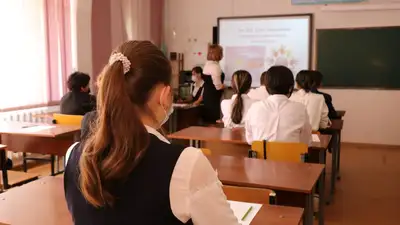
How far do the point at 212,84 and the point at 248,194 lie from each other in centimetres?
469

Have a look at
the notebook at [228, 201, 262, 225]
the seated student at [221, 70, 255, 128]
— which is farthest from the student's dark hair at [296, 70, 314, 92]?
the notebook at [228, 201, 262, 225]

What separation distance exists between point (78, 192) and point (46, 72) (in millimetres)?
4757

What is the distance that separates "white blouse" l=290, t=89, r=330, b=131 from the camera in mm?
4156

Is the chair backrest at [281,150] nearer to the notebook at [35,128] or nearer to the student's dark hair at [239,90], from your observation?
the student's dark hair at [239,90]

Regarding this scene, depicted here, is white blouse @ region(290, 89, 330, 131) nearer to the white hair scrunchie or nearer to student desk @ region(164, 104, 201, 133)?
student desk @ region(164, 104, 201, 133)

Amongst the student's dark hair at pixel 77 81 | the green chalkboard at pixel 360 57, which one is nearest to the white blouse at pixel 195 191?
the student's dark hair at pixel 77 81

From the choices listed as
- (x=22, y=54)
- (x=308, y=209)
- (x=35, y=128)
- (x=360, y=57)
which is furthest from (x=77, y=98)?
(x=360, y=57)

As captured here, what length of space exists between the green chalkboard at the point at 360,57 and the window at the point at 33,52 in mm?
4050

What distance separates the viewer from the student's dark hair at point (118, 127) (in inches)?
39.4

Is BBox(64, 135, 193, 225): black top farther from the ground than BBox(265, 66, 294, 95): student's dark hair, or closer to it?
closer to it

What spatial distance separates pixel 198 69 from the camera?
6.93 metres

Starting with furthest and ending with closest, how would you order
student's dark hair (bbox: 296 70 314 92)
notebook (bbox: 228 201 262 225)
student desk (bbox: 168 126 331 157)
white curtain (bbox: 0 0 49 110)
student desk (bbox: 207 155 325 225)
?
white curtain (bbox: 0 0 49 110), student's dark hair (bbox: 296 70 314 92), student desk (bbox: 168 126 331 157), student desk (bbox: 207 155 325 225), notebook (bbox: 228 201 262 225)

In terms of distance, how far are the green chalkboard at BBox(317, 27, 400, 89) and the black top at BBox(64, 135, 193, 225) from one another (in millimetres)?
6464

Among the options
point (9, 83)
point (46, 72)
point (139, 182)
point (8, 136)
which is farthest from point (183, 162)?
point (46, 72)
